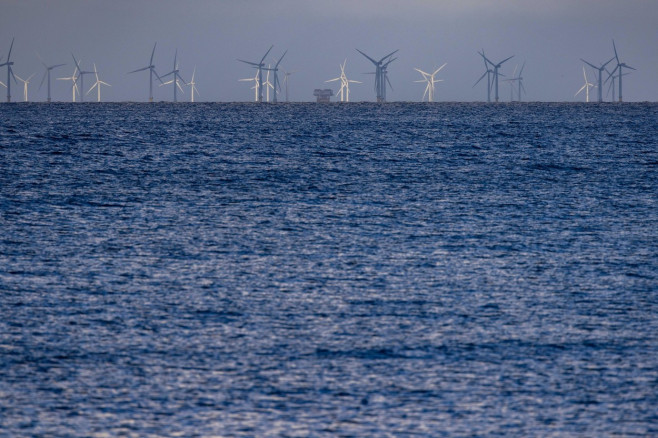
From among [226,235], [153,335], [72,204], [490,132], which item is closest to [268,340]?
[153,335]

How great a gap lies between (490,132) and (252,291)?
314 ft

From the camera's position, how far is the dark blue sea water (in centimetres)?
1535

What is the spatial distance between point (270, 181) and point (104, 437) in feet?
145

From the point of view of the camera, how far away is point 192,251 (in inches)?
1236

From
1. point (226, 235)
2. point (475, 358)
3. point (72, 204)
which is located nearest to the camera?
point (475, 358)

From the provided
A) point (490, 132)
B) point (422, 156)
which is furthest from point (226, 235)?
point (490, 132)

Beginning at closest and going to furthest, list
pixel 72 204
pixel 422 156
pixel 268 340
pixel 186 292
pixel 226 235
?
pixel 268 340
pixel 186 292
pixel 226 235
pixel 72 204
pixel 422 156

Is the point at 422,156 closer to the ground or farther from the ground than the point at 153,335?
farther from the ground

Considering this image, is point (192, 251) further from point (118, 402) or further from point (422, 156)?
point (422, 156)

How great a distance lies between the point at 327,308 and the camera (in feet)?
75.9

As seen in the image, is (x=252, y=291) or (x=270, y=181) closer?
(x=252, y=291)

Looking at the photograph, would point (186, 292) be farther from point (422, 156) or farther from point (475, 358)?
point (422, 156)

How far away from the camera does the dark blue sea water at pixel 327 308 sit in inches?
604

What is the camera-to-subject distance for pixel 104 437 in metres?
14.1
